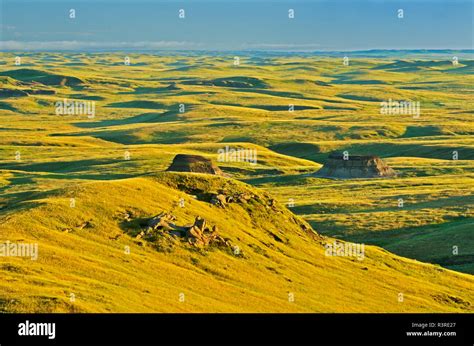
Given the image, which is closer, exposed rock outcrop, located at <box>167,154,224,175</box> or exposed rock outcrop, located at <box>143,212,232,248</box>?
exposed rock outcrop, located at <box>143,212,232,248</box>

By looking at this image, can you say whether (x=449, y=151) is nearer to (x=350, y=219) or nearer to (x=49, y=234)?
(x=350, y=219)

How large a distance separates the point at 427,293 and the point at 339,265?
19.0 feet

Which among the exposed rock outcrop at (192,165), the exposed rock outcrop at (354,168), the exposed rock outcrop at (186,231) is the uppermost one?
the exposed rock outcrop at (186,231)

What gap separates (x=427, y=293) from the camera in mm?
56156

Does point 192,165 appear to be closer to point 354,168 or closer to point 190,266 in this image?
point 354,168

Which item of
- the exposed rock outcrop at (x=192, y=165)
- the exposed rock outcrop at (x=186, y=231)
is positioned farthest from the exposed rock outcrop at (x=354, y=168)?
the exposed rock outcrop at (x=186, y=231)
